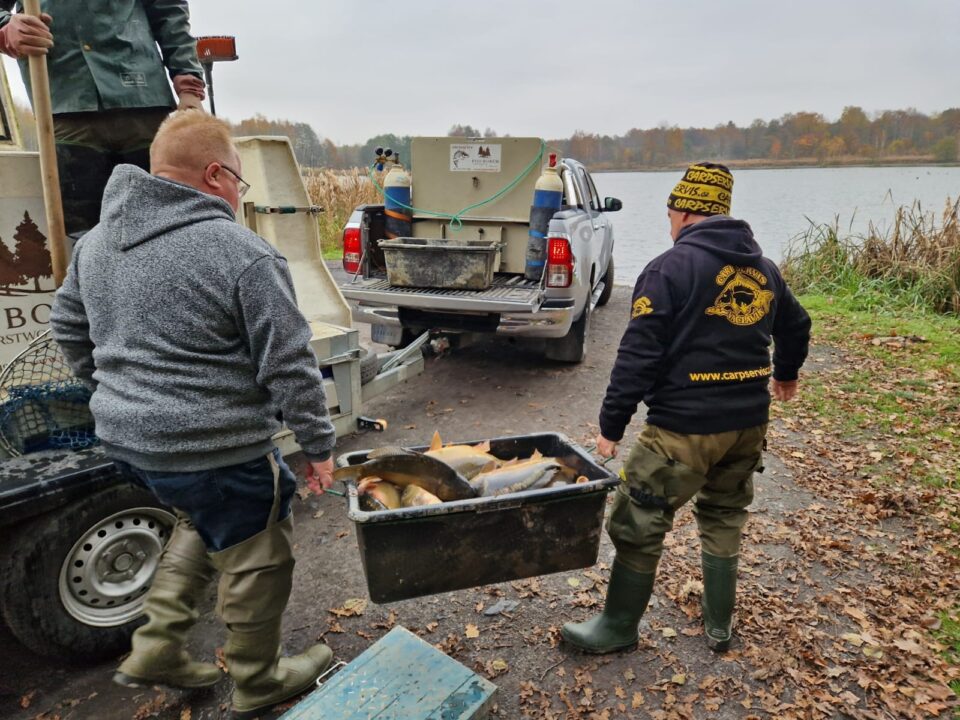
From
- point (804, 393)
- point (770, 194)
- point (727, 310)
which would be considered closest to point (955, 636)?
point (727, 310)

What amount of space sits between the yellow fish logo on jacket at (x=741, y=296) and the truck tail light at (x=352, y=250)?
4814 millimetres

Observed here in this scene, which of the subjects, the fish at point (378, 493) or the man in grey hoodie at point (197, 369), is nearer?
the man in grey hoodie at point (197, 369)

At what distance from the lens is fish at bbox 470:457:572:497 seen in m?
2.45

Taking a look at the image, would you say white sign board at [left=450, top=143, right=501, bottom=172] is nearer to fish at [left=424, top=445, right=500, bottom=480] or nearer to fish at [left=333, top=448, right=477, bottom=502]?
fish at [left=424, top=445, right=500, bottom=480]

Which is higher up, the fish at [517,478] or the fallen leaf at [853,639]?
the fish at [517,478]

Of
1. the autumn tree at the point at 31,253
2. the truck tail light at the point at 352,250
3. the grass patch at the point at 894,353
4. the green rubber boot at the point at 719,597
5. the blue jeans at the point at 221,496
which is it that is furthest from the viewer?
the truck tail light at the point at 352,250

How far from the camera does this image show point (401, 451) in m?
2.44

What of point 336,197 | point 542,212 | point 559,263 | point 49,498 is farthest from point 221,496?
point 336,197

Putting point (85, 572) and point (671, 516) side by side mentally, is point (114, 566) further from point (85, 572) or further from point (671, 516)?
point (671, 516)

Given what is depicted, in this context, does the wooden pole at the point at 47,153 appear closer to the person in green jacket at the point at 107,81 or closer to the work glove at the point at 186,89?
the person in green jacket at the point at 107,81

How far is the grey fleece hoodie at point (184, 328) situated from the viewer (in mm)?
1981

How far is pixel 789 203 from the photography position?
2159 cm

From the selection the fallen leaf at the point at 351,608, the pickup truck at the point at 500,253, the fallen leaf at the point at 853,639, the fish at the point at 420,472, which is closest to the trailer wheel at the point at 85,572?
the fallen leaf at the point at 351,608

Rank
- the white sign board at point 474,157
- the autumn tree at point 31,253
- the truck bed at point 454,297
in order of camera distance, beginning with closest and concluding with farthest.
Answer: the autumn tree at point 31,253
the truck bed at point 454,297
the white sign board at point 474,157
